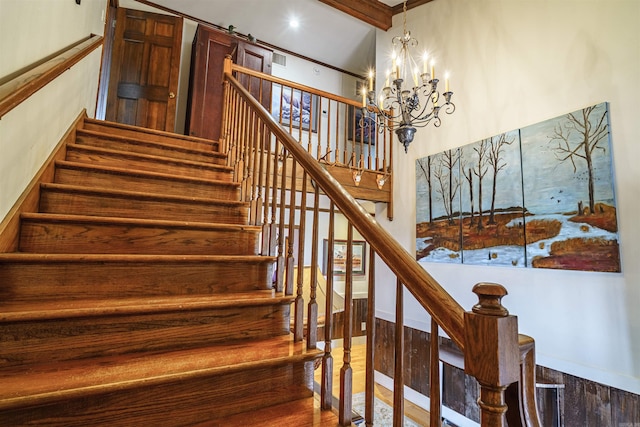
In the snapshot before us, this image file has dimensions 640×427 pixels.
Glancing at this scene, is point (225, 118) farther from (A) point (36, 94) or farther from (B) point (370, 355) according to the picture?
(B) point (370, 355)

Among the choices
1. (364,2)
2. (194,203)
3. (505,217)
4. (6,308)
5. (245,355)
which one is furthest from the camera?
(364,2)

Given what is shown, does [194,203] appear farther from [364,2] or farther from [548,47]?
[364,2]

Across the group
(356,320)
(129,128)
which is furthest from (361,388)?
(129,128)

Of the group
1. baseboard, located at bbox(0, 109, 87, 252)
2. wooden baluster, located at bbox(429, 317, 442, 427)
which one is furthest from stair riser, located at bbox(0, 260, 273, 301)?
wooden baluster, located at bbox(429, 317, 442, 427)

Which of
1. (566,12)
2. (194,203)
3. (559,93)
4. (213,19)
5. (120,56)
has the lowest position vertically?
(194,203)

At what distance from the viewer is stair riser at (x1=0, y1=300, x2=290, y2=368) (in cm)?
106

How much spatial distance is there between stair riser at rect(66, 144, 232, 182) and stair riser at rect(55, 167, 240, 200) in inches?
10.0

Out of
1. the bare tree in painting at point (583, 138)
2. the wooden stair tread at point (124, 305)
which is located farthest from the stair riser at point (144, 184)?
the bare tree in painting at point (583, 138)

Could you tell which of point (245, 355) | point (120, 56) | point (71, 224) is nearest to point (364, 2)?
point (120, 56)

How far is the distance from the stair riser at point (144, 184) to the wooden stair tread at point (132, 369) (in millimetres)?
1178

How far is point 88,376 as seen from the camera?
99cm

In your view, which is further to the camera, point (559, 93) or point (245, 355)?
point (559, 93)

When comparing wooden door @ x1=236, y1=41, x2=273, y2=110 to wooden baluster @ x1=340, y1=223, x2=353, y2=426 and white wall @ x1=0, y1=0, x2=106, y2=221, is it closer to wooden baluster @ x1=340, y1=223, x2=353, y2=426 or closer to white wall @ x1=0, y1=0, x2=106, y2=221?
white wall @ x1=0, y1=0, x2=106, y2=221

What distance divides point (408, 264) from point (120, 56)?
4.38m
